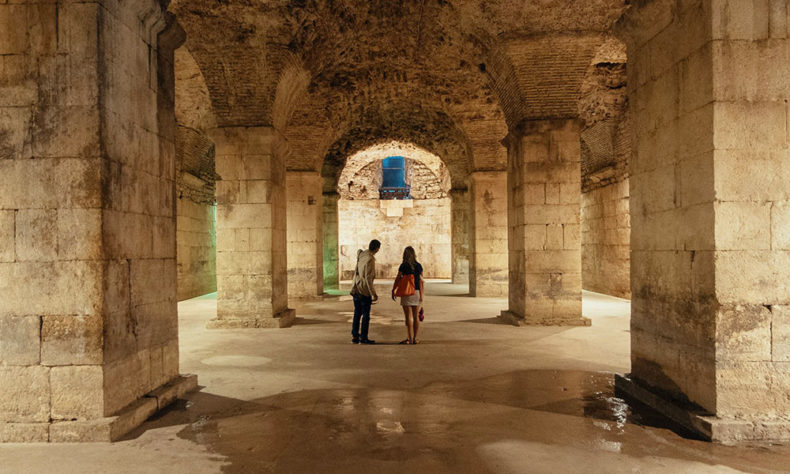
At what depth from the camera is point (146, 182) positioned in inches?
154

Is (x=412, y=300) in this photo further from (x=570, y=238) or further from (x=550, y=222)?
(x=570, y=238)

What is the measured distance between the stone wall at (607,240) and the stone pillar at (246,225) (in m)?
8.66

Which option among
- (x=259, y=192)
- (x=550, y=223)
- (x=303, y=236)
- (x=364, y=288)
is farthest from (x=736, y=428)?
(x=303, y=236)

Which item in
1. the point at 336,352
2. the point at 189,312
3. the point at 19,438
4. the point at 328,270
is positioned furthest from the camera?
the point at 328,270

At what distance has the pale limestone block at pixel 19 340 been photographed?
3.25 m

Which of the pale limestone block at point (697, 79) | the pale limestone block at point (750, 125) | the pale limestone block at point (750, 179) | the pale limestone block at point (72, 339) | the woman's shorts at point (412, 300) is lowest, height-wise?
the woman's shorts at point (412, 300)

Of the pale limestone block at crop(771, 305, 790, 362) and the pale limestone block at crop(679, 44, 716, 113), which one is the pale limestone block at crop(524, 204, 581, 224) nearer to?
the pale limestone block at crop(679, 44, 716, 113)

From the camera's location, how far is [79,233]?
10.7ft

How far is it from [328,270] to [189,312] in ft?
20.2

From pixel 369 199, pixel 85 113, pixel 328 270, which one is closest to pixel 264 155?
pixel 85 113

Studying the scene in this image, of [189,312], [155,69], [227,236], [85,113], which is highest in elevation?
[155,69]

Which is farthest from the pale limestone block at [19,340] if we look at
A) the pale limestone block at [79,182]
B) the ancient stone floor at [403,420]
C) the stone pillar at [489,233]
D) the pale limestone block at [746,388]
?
the stone pillar at [489,233]

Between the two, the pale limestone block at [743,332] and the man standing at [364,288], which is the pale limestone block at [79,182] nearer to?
the man standing at [364,288]

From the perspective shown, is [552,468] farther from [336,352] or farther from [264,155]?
[264,155]
